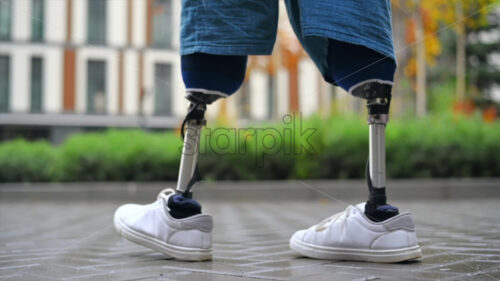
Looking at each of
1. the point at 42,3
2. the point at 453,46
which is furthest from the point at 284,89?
the point at 42,3

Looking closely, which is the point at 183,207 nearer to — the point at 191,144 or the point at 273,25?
the point at 191,144

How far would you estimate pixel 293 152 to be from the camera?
8.45m

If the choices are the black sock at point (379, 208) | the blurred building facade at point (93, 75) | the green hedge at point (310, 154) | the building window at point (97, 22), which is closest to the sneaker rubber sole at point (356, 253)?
the black sock at point (379, 208)

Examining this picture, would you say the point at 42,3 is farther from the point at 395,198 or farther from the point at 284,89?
the point at 395,198

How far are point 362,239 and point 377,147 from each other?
34cm

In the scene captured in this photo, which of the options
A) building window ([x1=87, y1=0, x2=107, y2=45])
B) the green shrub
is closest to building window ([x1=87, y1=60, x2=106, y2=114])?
building window ([x1=87, y1=0, x2=107, y2=45])

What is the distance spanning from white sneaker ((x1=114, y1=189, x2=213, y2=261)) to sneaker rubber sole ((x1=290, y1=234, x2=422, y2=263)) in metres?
0.36

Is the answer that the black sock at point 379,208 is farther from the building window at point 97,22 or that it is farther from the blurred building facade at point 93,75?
the building window at point 97,22

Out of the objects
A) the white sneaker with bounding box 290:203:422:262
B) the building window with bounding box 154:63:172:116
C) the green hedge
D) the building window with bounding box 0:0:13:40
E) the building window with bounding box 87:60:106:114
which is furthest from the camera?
the building window with bounding box 154:63:172:116

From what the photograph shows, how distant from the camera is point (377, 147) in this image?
212 cm

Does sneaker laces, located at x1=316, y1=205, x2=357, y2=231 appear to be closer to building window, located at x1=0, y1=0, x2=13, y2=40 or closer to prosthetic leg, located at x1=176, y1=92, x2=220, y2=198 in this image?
prosthetic leg, located at x1=176, y1=92, x2=220, y2=198

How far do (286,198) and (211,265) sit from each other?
5.67m

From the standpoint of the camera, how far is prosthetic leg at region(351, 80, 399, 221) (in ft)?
6.84

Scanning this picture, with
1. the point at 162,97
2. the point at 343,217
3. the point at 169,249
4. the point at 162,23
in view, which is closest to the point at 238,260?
the point at 169,249
